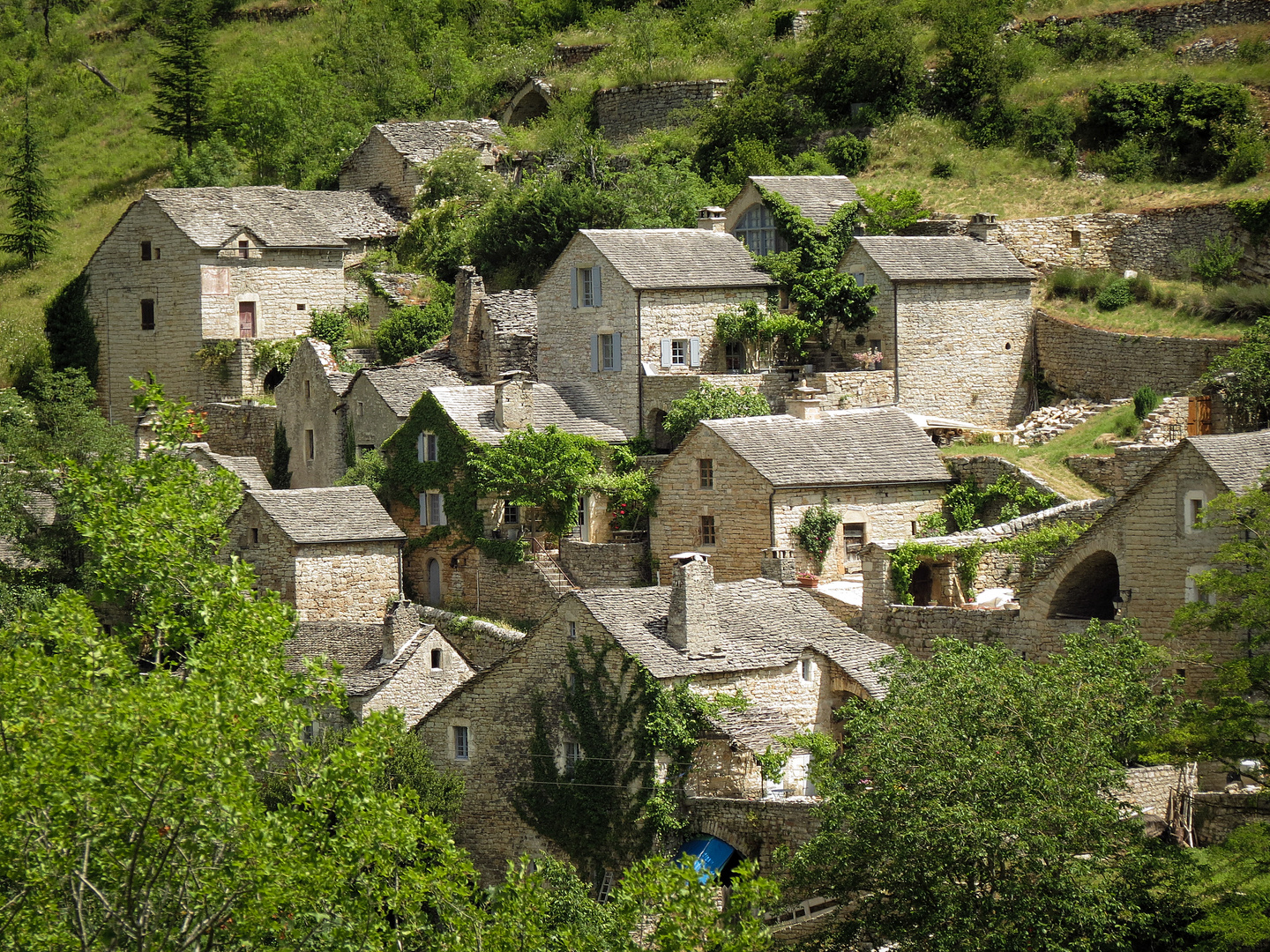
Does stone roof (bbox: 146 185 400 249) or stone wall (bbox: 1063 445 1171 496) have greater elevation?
stone roof (bbox: 146 185 400 249)

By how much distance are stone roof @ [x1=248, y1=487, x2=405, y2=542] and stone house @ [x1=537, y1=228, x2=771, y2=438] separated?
635cm

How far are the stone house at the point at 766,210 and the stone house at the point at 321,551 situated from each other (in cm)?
1381

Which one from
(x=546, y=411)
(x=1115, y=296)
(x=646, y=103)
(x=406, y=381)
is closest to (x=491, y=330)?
(x=406, y=381)

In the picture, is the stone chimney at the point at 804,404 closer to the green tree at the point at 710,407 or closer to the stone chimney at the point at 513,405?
the green tree at the point at 710,407

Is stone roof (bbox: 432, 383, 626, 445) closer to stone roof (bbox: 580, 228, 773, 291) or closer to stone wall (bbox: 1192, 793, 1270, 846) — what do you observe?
stone roof (bbox: 580, 228, 773, 291)

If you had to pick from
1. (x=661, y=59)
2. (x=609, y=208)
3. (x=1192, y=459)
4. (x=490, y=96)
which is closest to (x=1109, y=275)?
(x=609, y=208)

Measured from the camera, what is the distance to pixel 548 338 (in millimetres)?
52719

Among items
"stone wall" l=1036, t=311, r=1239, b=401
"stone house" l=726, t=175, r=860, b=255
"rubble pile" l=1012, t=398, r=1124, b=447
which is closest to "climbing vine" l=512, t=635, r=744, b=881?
"rubble pile" l=1012, t=398, r=1124, b=447

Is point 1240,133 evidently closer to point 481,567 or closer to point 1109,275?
point 1109,275

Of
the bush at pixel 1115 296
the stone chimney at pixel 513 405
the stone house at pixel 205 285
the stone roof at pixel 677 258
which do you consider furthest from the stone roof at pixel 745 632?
the stone house at pixel 205 285

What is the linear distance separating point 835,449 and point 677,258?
30.0ft

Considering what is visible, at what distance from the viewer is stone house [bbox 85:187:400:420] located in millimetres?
60188

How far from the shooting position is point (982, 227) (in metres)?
54.7

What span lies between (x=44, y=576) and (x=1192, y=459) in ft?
99.8
